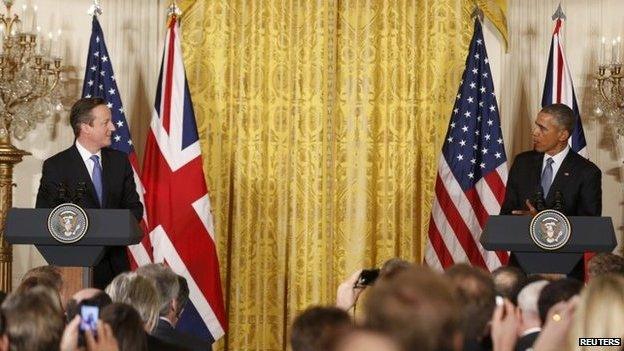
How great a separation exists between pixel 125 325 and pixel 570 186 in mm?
4046

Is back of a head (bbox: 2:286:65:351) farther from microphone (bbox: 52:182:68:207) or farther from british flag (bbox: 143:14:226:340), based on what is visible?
british flag (bbox: 143:14:226:340)

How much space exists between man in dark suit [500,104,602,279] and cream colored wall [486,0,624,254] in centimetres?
249

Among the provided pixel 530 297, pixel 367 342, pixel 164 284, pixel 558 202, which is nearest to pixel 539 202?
pixel 558 202

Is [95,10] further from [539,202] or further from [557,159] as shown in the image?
[539,202]

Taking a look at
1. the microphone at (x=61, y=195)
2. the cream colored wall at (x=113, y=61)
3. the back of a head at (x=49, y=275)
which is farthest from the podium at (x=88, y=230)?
the cream colored wall at (x=113, y=61)

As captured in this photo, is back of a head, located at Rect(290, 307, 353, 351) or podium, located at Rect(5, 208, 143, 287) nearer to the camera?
back of a head, located at Rect(290, 307, 353, 351)

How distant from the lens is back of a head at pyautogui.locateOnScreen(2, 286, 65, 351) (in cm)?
362

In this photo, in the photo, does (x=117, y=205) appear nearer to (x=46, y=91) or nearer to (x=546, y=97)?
(x=46, y=91)

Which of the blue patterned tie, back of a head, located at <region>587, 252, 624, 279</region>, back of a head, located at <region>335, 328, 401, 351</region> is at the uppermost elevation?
back of a head, located at <region>335, 328, 401, 351</region>

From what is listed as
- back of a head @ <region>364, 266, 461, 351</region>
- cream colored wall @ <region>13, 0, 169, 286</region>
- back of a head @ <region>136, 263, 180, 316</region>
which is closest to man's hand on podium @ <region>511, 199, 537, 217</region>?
back of a head @ <region>136, 263, 180, 316</region>

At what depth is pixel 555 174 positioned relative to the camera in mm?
7246

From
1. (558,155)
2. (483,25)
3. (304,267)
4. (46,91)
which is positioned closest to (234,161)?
(304,267)

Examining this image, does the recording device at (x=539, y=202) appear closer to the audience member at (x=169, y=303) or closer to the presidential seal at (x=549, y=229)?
the presidential seal at (x=549, y=229)

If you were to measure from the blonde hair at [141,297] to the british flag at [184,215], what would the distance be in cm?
382
